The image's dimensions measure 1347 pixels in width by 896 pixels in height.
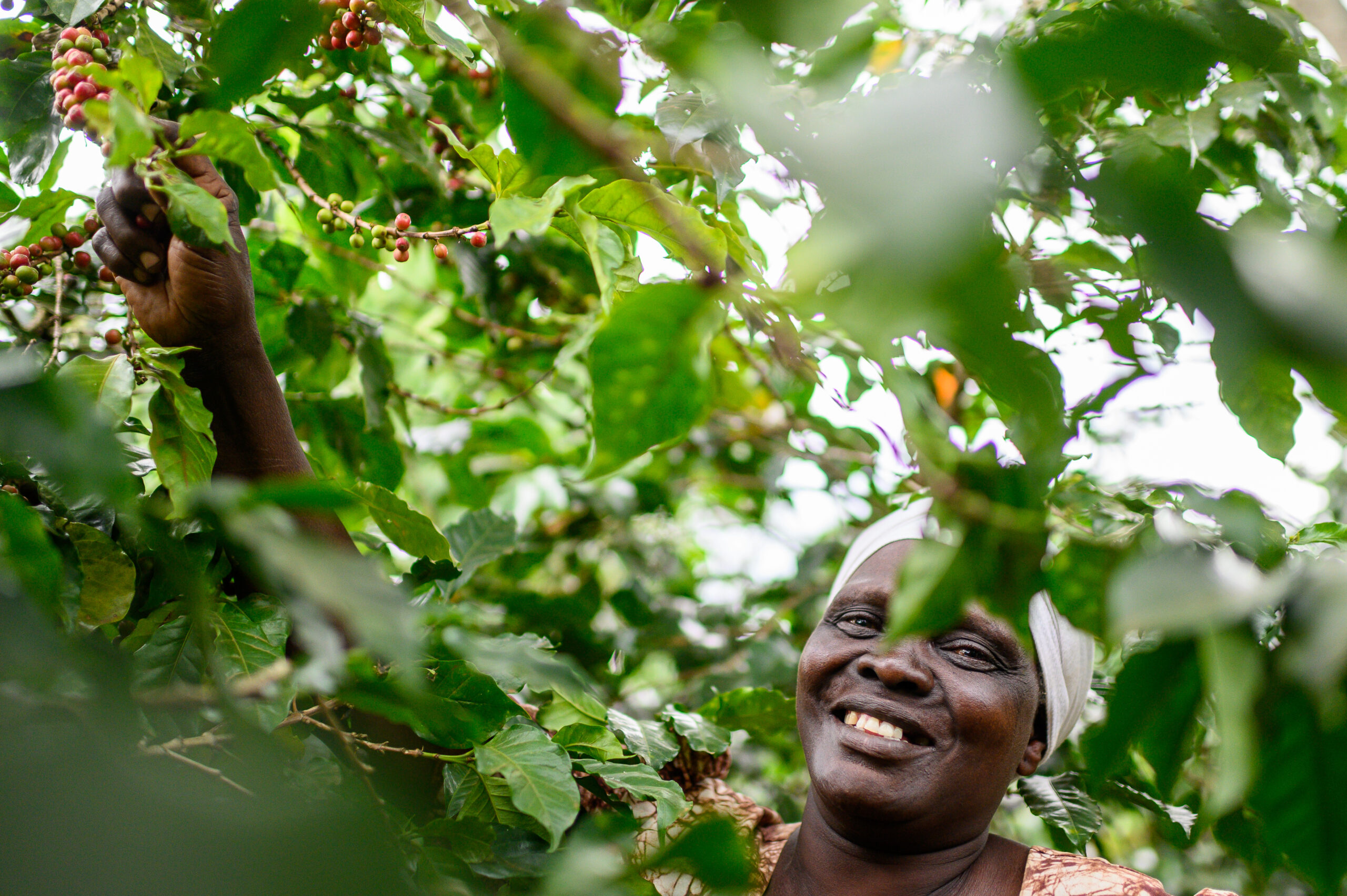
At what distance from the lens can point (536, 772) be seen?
112cm

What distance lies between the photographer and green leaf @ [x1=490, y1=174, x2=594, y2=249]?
0.79 meters

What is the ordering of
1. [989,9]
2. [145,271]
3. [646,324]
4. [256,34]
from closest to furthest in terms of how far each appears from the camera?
[646,324] < [256,34] < [145,271] < [989,9]

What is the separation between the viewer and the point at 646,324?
53 cm

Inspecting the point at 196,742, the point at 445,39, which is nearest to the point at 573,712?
the point at 196,742

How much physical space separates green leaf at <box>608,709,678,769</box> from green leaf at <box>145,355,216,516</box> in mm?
720

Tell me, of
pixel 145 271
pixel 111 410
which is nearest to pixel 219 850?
pixel 111 410

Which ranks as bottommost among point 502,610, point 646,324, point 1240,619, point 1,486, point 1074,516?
point 502,610

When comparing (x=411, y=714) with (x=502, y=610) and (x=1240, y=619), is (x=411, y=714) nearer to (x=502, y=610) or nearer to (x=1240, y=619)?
(x=1240, y=619)

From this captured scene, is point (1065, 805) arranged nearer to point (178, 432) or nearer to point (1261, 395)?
point (1261, 395)

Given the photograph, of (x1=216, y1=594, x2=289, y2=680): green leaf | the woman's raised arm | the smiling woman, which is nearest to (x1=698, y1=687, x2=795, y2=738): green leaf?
the smiling woman

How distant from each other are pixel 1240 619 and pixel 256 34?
0.84 m

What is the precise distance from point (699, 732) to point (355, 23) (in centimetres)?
123

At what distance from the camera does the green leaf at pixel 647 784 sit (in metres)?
1.23

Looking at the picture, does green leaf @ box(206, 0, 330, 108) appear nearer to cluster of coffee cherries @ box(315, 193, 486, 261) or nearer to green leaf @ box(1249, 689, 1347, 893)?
cluster of coffee cherries @ box(315, 193, 486, 261)
